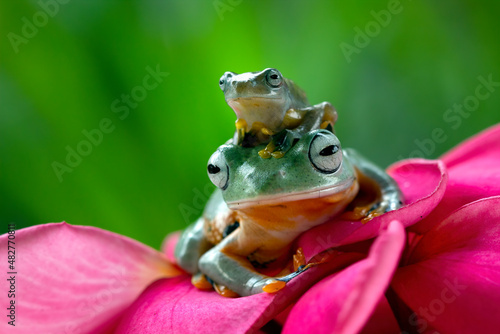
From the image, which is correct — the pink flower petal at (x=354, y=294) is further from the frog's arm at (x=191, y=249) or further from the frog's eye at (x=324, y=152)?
the frog's arm at (x=191, y=249)

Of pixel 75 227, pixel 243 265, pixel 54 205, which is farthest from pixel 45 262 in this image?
pixel 54 205

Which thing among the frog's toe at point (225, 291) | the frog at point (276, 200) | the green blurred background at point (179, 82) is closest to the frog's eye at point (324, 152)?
the frog at point (276, 200)

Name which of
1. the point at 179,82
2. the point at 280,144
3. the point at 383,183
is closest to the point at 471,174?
the point at 383,183

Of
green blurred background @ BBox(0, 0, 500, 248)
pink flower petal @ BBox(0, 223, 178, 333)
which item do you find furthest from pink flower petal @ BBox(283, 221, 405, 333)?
green blurred background @ BBox(0, 0, 500, 248)

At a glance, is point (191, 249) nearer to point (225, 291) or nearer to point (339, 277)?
point (225, 291)

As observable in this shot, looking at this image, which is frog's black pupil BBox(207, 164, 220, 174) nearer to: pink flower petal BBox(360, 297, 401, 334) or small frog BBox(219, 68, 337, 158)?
small frog BBox(219, 68, 337, 158)
